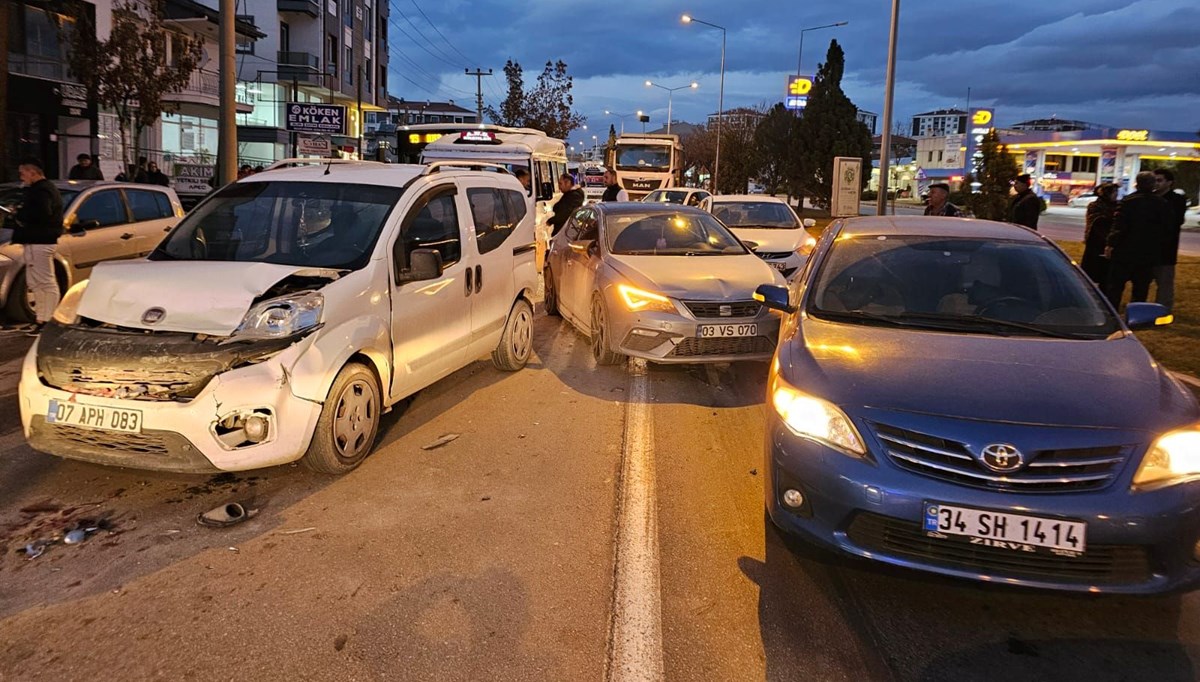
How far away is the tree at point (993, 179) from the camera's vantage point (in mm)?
26547

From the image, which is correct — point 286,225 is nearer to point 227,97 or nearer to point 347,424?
point 347,424

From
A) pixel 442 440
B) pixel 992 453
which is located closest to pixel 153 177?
pixel 442 440

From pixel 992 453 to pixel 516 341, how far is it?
509 cm

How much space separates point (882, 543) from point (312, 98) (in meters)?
51.1

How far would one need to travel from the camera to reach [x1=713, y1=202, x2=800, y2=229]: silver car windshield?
1418cm

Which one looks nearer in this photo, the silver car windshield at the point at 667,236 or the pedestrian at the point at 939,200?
the silver car windshield at the point at 667,236

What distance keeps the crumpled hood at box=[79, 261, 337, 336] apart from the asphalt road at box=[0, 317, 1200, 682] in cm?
93

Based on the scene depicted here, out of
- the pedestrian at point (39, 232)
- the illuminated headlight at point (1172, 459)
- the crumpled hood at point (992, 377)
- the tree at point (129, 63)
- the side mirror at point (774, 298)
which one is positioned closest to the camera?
the illuminated headlight at point (1172, 459)

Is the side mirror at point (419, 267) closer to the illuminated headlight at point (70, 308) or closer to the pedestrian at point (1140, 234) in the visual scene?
the illuminated headlight at point (70, 308)

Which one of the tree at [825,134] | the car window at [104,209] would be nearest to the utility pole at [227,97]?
the car window at [104,209]

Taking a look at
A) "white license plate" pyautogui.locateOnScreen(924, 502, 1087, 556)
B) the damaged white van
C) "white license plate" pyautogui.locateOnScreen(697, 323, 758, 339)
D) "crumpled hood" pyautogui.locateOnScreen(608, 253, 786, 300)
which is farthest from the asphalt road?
"crumpled hood" pyautogui.locateOnScreen(608, 253, 786, 300)

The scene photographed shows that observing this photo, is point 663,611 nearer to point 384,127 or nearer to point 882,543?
point 882,543

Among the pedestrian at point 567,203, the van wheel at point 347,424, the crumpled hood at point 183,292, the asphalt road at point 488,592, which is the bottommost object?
the asphalt road at point 488,592

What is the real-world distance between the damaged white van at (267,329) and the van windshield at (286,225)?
0.5 inches
